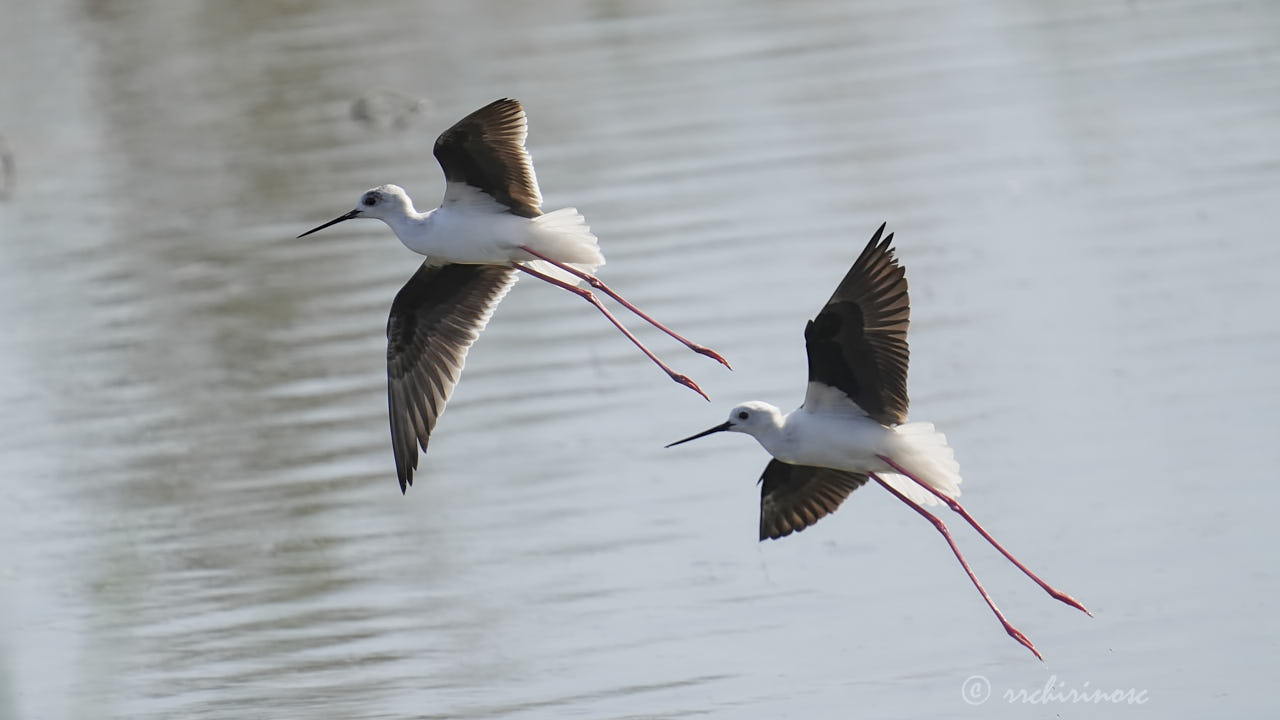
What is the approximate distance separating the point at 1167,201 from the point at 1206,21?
4.00 meters

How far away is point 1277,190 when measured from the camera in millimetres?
10609

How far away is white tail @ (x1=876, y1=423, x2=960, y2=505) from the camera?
6.05 metres

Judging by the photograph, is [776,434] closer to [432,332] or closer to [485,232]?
[485,232]

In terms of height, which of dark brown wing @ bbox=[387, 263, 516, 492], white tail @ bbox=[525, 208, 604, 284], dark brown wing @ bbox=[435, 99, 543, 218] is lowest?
dark brown wing @ bbox=[387, 263, 516, 492]

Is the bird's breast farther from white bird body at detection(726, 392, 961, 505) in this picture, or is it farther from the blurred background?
the blurred background

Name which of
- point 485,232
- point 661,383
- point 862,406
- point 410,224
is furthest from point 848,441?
point 661,383

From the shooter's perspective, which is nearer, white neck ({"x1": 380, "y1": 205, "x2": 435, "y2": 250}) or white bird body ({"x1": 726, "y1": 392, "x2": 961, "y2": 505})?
white bird body ({"x1": 726, "y1": 392, "x2": 961, "y2": 505})

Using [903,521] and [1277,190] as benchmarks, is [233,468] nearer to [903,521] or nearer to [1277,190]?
[903,521]

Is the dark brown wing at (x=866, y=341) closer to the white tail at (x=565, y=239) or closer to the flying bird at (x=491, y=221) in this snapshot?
the flying bird at (x=491, y=221)

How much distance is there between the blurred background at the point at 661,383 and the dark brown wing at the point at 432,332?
31.5 inches

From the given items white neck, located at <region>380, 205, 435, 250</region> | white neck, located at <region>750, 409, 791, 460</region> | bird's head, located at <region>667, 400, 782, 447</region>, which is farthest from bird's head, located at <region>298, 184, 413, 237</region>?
white neck, located at <region>750, 409, 791, 460</region>

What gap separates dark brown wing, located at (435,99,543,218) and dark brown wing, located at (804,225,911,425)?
1058mm

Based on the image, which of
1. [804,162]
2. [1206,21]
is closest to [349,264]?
[804,162]

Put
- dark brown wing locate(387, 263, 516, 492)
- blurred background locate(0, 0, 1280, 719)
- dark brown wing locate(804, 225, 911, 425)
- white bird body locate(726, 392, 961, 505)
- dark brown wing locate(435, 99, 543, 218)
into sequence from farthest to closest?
dark brown wing locate(387, 263, 516, 492), blurred background locate(0, 0, 1280, 719), dark brown wing locate(435, 99, 543, 218), white bird body locate(726, 392, 961, 505), dark brown wing locate(804, 225, 911, 425)
